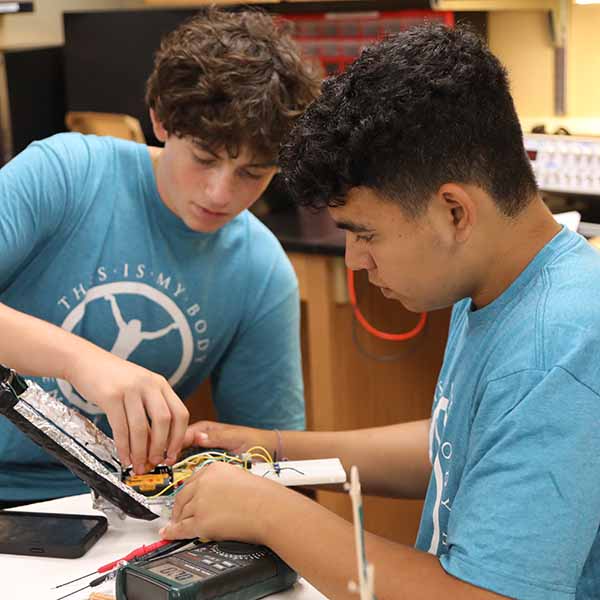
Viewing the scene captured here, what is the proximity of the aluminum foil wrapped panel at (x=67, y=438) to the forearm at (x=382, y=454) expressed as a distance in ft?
0.82

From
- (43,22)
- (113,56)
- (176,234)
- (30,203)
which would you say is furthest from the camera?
(43,22)

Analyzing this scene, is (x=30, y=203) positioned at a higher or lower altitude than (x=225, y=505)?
higher

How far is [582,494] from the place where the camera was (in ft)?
2.98

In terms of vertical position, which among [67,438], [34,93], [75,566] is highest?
[34,93]

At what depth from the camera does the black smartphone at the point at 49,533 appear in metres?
1.12

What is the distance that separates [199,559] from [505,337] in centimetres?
36

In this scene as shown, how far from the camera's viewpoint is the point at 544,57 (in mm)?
2768

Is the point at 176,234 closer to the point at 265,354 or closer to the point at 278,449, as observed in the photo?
the point at 265,354

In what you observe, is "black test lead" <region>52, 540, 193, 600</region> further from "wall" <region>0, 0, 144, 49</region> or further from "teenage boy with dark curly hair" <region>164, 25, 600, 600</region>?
"wall" <region>0, 0, 144, 49</region>

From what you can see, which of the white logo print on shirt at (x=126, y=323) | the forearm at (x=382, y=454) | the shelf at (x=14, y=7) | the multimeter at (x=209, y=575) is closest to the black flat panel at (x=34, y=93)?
the shelf at (x=14, y=7)

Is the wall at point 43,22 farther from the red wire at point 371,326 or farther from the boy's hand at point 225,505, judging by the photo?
the boy's hand at point 225,505

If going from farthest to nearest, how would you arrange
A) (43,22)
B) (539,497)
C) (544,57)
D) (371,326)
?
(43,22), (544,57), (371,326), (539,497)

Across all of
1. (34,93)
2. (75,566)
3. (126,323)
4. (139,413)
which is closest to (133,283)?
(126,323)

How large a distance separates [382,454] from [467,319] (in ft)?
0.99
